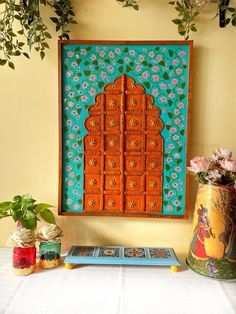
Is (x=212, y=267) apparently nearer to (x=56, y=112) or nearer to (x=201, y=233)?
(x=201, y=233)

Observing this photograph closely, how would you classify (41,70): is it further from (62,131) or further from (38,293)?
(38,293)

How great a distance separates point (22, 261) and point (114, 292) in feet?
1.03

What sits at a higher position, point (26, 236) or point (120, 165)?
point (120, 165)

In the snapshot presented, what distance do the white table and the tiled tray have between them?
0.10 ft

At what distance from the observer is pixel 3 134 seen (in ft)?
3.86

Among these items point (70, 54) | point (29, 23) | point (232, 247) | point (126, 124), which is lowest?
point (232, 247)

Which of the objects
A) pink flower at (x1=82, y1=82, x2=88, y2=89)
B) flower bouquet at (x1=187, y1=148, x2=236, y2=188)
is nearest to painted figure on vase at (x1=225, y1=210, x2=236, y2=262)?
flower bouquet at (x1=187, y1=148, x2=236, y2=188)

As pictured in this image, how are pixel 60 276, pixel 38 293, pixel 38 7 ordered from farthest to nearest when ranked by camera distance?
pixel 38 7 < pixel 60 276 < pixel 38 293

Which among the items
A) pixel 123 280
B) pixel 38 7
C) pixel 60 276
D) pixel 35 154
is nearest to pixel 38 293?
pixel 60 276

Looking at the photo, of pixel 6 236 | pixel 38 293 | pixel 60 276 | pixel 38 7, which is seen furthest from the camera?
pixel 6 236

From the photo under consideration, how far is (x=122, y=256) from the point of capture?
1046 millimetres

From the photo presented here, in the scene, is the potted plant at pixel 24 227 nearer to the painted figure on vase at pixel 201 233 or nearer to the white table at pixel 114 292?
the white table at pixel 114 292

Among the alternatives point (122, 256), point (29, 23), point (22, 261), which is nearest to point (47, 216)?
point (22, 261)

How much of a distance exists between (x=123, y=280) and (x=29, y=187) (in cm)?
51
